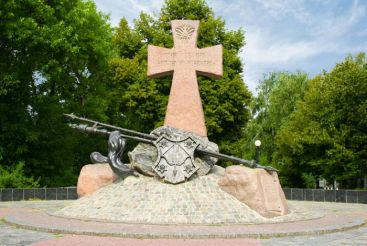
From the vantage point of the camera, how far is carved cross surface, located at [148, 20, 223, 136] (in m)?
17.0

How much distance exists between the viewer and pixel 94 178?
51.7 ft

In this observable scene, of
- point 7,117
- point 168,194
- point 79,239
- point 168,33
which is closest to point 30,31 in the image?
point 7,117

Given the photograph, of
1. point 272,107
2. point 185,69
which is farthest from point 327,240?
point 272,107

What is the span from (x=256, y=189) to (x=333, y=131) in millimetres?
16338

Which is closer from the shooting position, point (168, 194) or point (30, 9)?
point (168, 194)

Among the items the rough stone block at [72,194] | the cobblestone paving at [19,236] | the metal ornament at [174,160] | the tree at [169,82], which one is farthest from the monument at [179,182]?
the tree at [169,82]

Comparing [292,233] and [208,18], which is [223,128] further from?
[292,233]

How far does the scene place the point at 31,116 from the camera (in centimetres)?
2703

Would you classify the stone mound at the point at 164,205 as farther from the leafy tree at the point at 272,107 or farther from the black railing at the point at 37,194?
the leafy tree at the point at 272,107

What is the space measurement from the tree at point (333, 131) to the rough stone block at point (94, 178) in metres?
15.9

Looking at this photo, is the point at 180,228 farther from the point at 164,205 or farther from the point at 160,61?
the point at 160,61

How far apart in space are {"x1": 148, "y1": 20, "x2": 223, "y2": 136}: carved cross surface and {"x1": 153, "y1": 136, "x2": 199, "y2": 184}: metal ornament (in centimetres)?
222

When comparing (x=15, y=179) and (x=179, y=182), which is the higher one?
(x=179, y=182)

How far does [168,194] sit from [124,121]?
22398 millimetres
